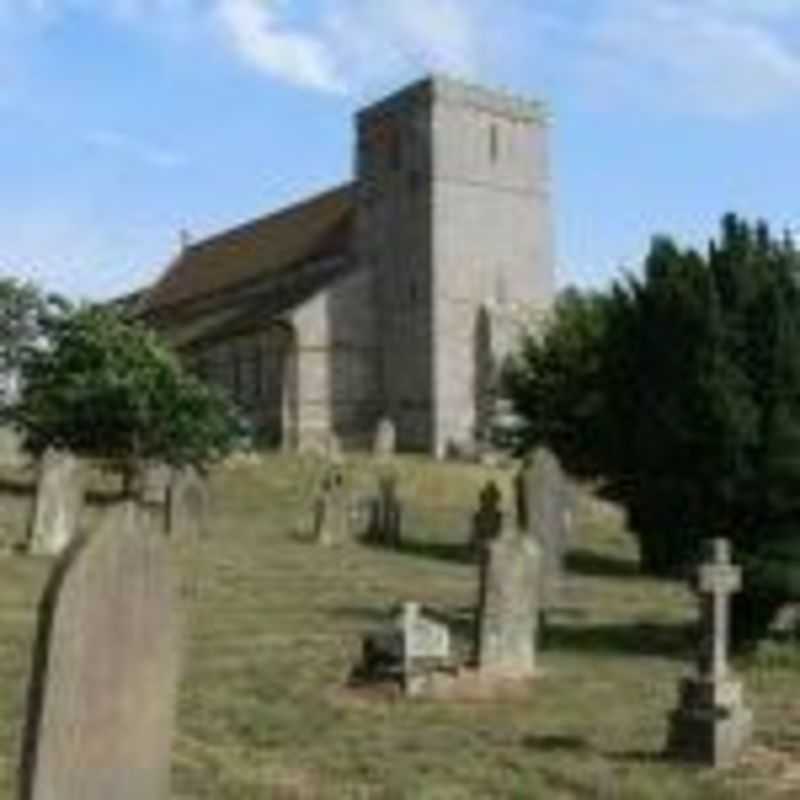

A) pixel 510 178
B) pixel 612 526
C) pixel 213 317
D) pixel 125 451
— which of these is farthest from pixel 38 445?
pixel 213 317

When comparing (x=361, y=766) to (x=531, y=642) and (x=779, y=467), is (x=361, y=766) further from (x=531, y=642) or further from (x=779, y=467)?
(x=779, y=467)

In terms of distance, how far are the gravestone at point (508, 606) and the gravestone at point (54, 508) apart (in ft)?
40.5

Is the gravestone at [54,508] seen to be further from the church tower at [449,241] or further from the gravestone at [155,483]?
the church tower at [449,241]

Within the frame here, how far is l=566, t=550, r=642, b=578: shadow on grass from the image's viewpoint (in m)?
35.2

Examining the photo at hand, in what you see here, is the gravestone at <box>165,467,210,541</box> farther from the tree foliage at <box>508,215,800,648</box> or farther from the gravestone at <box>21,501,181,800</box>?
the gravestone at <box>21,501,181,800</box>

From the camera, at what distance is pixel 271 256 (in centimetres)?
10294

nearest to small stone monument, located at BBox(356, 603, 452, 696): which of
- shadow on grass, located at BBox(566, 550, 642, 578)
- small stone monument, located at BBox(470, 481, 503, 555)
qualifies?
small stone monument, located at BBox(470, 481, 503, 555)

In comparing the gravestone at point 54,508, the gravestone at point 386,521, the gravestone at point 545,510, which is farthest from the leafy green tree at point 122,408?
the gravestone at point 545,510

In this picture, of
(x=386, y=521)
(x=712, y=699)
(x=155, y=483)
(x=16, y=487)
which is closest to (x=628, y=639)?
(x=712, y=699)

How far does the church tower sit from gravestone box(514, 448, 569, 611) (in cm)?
5751

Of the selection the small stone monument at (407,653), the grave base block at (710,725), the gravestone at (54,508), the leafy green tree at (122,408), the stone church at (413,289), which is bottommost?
the grave base block at (710,725)

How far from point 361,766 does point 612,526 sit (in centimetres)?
3529

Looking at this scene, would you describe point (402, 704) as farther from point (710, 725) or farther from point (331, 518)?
point (331, 518)

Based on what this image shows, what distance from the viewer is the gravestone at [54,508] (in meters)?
31.2
